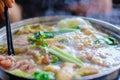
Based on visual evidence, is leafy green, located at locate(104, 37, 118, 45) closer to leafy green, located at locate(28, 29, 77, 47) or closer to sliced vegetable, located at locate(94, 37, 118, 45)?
sliced vegetable, located at locate(94, 37, 118, 45)

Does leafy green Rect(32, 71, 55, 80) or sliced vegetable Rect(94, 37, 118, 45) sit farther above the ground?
sliced vegetable Rect(94, 37, 118, 45)

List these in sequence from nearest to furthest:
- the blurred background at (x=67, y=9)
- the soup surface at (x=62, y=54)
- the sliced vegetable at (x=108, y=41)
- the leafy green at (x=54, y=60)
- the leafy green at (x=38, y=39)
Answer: the soup surface at (x=62, y=54) < the leafy green at (x=54, y=60) < the leafy green at (x=38, y=39) < the sliced vegetable at (x=108, y=41) < the blurred background at (x=67, y=9)

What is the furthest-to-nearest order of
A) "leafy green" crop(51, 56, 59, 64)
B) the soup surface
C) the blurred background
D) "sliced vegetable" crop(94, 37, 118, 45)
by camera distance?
1. the blurred background
2. "sliced vegetable" crop(94, 37, 118, 45)
3. "leafy green" crop(51, 56, 59, 64)
4. the soup surface

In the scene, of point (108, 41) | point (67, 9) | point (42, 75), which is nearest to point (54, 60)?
point (42, 75)

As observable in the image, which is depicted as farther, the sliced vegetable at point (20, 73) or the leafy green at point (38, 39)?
the leafy green at point (38, 39)

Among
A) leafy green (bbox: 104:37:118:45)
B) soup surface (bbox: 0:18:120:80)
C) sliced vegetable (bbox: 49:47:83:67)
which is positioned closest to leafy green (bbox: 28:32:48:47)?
soup surface (bbox: 0:18:120:80)

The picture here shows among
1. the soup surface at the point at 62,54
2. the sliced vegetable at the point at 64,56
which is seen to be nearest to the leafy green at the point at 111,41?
the soup surface at the point at 62,54

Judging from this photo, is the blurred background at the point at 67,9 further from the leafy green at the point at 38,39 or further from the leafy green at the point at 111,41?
the leafy green at the point at 38,39

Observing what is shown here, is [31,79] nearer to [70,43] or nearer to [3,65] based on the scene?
[3,65]

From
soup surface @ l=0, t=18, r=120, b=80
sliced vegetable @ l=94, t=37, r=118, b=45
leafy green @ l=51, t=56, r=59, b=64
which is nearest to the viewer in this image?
soup surface @ l=0, t=18, r=120, b=80
